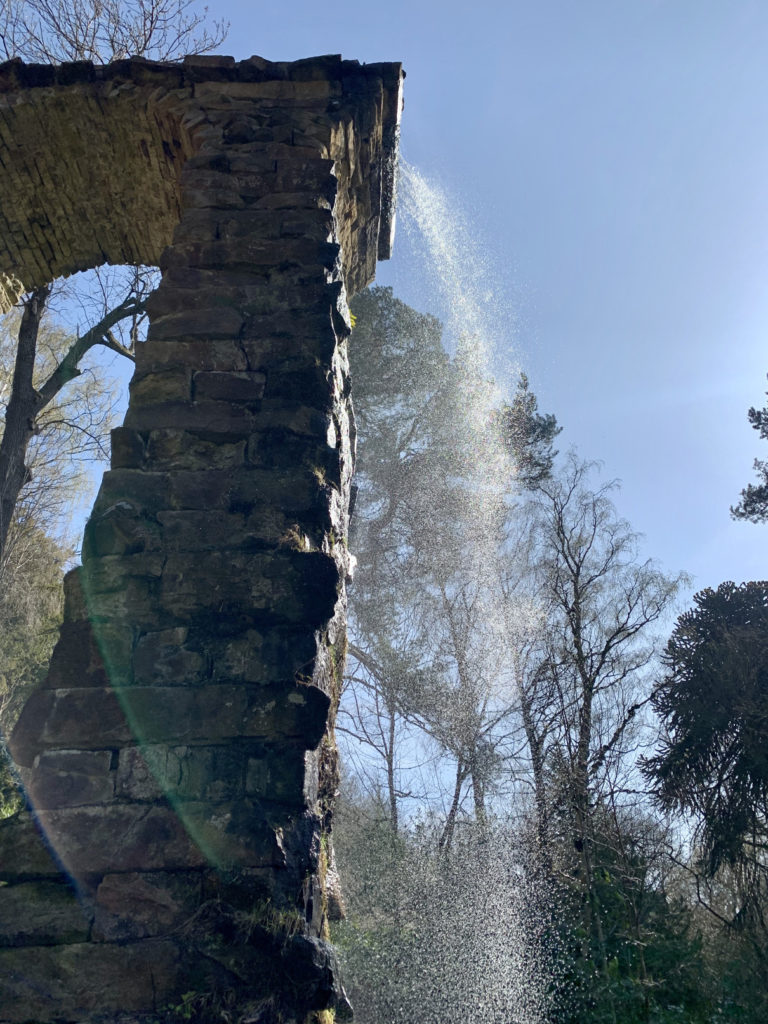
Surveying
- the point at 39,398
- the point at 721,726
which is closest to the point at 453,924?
the point at 721,726

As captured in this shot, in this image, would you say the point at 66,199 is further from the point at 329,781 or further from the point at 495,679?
the point at 495,679

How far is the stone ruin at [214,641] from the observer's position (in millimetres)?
1696

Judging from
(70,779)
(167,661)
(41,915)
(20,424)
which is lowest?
(41,915)

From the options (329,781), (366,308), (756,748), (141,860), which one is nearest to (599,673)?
(756,748)

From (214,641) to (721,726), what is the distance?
244 inches

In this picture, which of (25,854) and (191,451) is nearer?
(25,854)

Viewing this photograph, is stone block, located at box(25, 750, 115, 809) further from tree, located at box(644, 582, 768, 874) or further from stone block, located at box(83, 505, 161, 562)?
tree, located at box(644, 582, 768, 874)

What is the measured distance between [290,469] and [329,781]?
0.97 meters

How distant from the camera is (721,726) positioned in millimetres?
6953

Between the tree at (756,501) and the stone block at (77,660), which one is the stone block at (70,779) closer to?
the stone block at (77,660)

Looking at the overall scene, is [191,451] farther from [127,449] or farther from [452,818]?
[452,818]

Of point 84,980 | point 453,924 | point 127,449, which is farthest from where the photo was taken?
point 453,924

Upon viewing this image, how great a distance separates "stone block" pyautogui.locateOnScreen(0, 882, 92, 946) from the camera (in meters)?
1.71

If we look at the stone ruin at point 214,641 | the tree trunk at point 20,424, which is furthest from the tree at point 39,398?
the stone ruin at point 214,641
